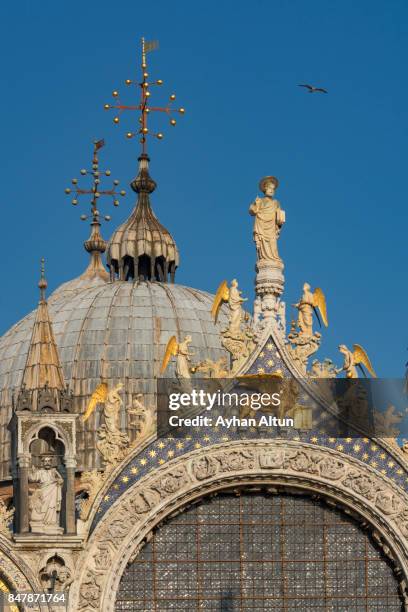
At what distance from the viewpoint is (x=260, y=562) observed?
52.0 metres

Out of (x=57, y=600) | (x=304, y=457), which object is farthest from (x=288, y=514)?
(x=57, y=600)

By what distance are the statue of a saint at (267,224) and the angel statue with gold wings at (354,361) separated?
2210 mm

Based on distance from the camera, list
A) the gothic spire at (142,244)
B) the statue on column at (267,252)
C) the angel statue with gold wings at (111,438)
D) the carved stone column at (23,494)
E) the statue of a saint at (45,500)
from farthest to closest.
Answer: the gothic spire at (142,244) < the statue on column at (267,252) < the angel statue with gold wings at (111,438) < the statue of a saint at (45,500) < the carved stone column at (23,494)

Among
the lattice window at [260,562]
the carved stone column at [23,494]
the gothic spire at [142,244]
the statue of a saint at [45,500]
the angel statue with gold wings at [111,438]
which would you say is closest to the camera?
the carved stone column at [23,494]

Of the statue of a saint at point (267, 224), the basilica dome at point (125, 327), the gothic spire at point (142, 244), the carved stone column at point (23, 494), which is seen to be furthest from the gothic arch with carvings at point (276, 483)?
the gothic spire at point (142, 244)

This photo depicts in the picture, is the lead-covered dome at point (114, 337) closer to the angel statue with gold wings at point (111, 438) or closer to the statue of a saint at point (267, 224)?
the statue of a saint at point (267, 224)

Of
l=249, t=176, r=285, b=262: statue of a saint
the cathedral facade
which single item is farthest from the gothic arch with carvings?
l=249, t=176, r=285, b=262: statue of a saint

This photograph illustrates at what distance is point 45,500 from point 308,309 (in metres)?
5.93

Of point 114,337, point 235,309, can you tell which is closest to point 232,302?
point 235,309

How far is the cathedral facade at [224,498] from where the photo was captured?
5097 centimetres

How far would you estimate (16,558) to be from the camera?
5062 cm

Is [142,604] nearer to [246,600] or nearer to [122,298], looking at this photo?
[246,600]

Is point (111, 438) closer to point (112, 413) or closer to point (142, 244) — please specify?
point (112, 413)

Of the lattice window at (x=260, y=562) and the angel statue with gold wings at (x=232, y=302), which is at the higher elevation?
the angel statue with gold wings at (x=232, y=302)
